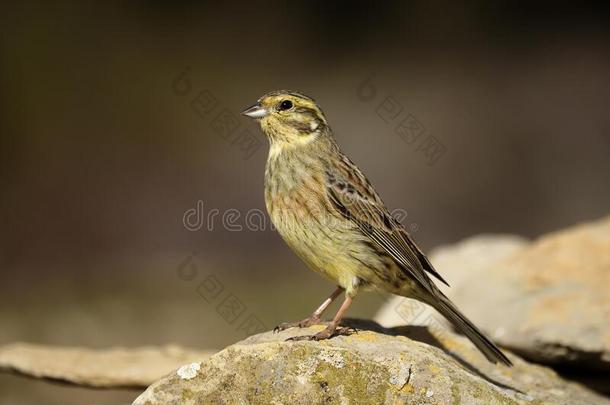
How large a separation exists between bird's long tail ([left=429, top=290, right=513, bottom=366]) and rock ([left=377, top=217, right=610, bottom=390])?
52 centimetres

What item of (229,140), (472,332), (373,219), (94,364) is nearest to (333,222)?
(373,219)

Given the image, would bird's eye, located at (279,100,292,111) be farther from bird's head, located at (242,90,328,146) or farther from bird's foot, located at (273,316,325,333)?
bird's foot, located at (273,316,325,333)

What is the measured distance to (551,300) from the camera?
5844 millimetres

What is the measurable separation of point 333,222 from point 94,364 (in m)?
1.98

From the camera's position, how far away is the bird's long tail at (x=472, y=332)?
5.00 meters

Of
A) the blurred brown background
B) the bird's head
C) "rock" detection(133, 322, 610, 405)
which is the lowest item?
"rock" detection(133, 322, 610, 405)

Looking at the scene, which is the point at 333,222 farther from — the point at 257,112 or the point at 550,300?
the point at 550,300

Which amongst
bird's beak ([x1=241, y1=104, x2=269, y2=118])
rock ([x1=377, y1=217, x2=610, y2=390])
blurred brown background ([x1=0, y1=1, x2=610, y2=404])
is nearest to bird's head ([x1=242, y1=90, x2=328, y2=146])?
bird's beak ([x1=241, y1=104, x2=269, y2=118])

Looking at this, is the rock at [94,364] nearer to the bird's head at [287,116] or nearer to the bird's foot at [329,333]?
the bird's foot at [329,333]

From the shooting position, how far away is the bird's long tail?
500 centimetres

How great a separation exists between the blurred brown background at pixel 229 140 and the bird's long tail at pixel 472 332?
401cm

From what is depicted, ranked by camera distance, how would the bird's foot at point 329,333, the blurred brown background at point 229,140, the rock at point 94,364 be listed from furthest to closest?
the blurred brown background at point 229,140
the rock at point 94,364
the bird's foot at point 329,333

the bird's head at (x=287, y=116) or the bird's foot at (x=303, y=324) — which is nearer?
the bird's foot at (x=303, y=324)

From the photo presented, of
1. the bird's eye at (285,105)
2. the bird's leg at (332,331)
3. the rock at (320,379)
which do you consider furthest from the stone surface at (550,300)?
the bird's eye at (285,105)
